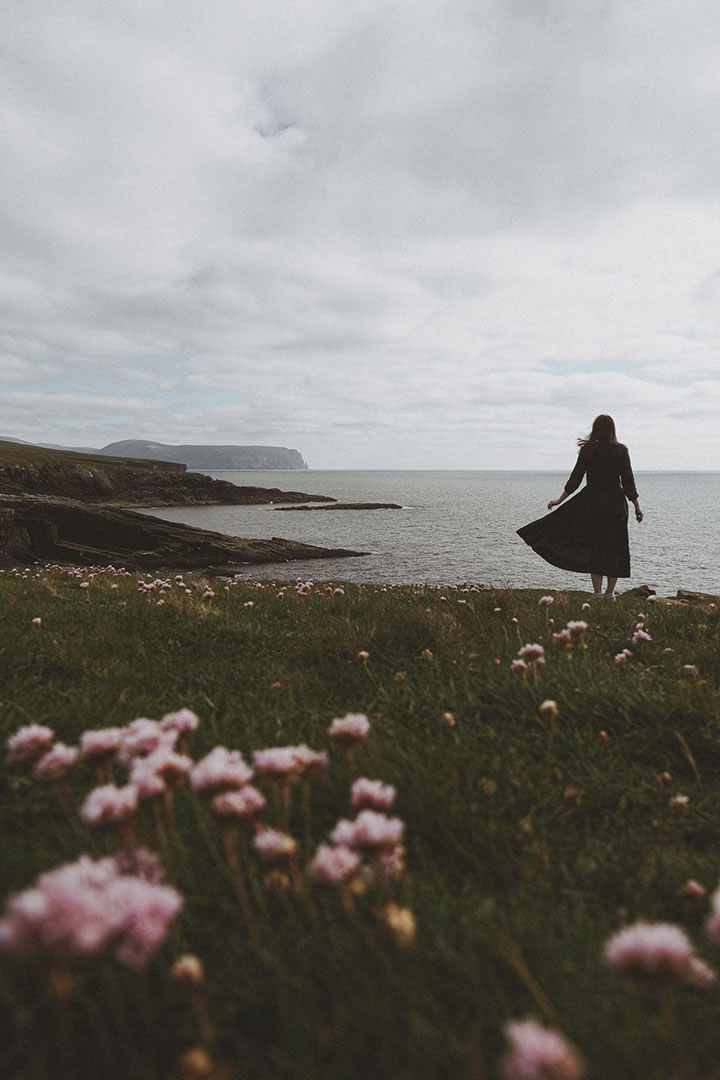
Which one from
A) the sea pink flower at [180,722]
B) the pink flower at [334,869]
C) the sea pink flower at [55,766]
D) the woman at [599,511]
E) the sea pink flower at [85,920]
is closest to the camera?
the sea pink flower at [85,920]

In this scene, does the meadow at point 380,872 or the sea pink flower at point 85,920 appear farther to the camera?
the meadow at point 380,872

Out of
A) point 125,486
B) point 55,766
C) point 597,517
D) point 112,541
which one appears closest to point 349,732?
point 55,766

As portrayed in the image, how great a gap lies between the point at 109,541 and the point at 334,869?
33826mm

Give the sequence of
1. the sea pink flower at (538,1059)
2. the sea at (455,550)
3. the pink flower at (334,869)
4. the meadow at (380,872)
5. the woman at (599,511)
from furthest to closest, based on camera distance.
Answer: the sea at (455,550) < the woman at (599,511) < the pink flower at (334,869) < the meadow at (380,872) < the sea pink flower at (538,1059)

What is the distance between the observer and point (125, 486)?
369ft

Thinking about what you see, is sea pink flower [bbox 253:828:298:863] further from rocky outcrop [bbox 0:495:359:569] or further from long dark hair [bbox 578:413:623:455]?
rocky outcrop [bbox 0:495:359:569]

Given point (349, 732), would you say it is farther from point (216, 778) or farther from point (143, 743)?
point (143, 743)

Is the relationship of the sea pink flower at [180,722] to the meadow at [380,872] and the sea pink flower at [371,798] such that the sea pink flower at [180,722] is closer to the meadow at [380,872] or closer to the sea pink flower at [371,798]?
the meadow at [380,872]

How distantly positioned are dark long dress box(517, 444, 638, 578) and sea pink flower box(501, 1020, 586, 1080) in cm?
1074

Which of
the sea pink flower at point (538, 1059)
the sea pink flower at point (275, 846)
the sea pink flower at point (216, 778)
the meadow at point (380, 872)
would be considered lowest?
the meadow at point (380, 872)

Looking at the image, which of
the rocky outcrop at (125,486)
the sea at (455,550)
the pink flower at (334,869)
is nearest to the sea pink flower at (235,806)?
the pink flower at (334,869)

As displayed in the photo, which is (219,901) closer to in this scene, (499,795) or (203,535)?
Result: (499,795)

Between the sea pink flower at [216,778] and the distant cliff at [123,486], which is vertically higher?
the distant cliff at [123,486]

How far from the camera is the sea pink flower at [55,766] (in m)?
1.89
